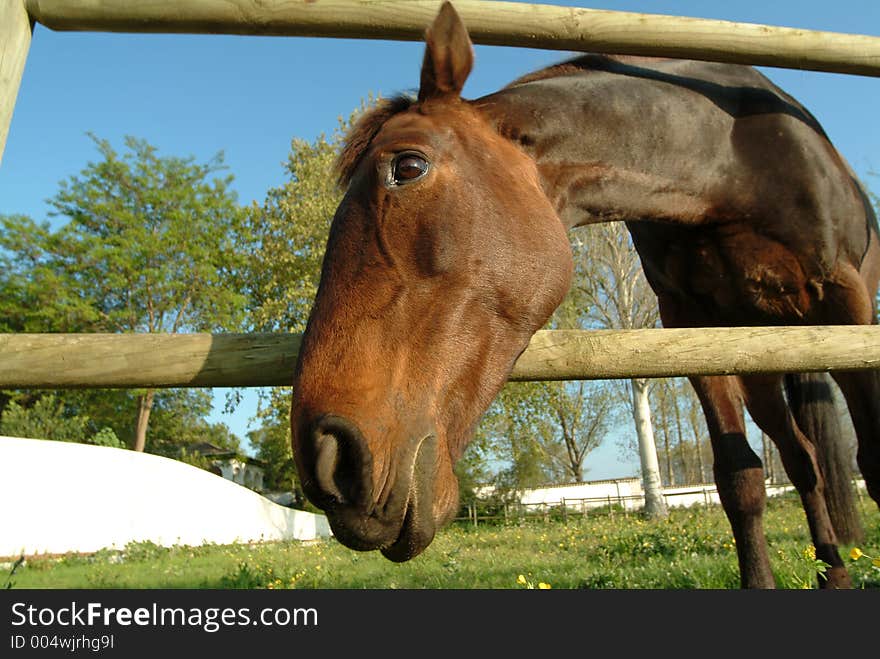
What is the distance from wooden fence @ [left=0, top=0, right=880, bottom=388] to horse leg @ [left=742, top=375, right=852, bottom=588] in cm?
187

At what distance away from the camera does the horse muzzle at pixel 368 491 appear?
4.14ft

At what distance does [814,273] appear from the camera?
2.84 metres

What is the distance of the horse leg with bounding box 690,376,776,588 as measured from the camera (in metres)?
3.37

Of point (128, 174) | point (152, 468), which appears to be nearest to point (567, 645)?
point (152, 468)

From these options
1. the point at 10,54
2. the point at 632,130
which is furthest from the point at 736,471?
the point at 10,54

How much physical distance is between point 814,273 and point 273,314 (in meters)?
14.8

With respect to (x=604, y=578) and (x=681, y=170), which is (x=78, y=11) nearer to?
(x=681, y=170)

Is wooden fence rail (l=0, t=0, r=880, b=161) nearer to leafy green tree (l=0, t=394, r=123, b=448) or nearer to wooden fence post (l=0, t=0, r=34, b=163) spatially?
wooden fence post (l=0, t=0, r=34, b=163)

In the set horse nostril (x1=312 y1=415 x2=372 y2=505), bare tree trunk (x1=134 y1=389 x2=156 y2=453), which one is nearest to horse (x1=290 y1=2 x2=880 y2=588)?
horse nostril (x1=312 y1=415 x2=372 y2=505)

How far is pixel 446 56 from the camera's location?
6.55 ft

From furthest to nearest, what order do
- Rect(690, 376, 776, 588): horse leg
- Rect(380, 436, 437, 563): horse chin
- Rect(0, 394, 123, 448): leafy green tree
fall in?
Rect(0, 394, 123, 448): leafy green tree, Rect(690, 376, 776, 588): horse leg, Rect(380, 436, 437, 563): horse chin

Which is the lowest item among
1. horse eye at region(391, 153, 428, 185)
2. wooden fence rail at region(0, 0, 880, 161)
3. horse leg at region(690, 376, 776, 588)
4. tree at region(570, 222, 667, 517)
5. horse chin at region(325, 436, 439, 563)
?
horse chin at region(325, 436, 439, 563)

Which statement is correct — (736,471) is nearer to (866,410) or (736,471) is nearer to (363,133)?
(866,410)

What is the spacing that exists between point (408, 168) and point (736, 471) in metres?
2.84
